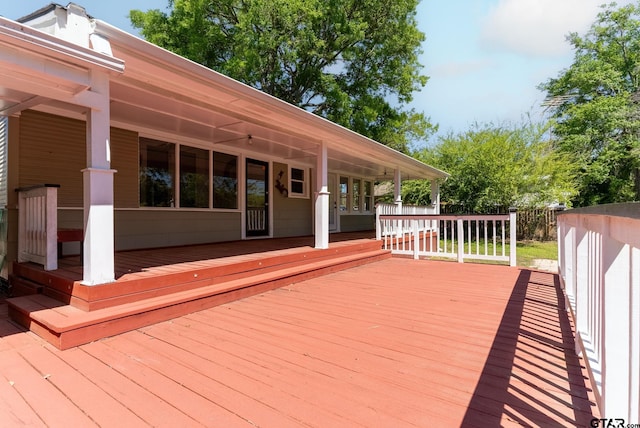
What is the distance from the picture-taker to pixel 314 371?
2.19 meters

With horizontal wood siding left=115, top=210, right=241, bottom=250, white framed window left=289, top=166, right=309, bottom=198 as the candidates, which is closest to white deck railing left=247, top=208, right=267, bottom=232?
A: horizontal wood siding left=115, top=210, right=241, bottom=250

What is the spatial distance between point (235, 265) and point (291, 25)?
10.7 meters

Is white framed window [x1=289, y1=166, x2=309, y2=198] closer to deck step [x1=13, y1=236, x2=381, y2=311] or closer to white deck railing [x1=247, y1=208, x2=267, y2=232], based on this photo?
white deck railing [x1=247, y1=208, x2=267, y2=232]

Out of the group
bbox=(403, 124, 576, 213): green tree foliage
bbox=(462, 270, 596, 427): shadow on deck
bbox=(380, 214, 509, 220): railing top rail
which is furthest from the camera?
bbox=(403, 124, 576, 213): green tree foliage

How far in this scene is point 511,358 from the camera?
236cm

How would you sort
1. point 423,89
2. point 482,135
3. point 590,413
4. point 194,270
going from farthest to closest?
point 423,89 < point 482,135 < point 194,270 < point 590,413

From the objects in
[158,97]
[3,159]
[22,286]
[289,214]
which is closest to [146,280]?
[22,286]

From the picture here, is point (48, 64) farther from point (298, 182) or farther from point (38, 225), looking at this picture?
point (298, 182)

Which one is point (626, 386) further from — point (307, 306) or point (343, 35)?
point (343, 35)

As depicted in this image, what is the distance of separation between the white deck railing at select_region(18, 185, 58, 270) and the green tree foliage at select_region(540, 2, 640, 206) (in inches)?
754

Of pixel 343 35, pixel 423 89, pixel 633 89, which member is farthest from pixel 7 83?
pixel 633 89

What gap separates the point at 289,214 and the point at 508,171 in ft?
27.5

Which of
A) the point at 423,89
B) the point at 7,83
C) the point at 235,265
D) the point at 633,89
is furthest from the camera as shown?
the point at 633,89

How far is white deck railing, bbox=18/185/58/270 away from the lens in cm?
352
